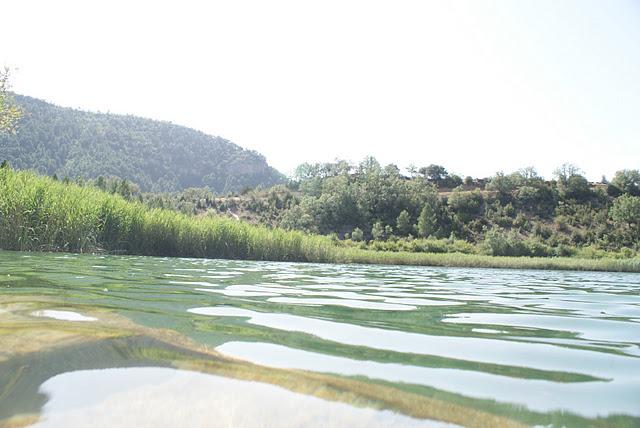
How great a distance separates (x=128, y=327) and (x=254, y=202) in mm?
64250

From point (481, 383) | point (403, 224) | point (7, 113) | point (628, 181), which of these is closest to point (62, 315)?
point (481, 383)

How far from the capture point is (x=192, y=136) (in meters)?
139

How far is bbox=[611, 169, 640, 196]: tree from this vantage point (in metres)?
62.3

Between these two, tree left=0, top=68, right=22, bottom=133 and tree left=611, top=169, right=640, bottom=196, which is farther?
tree left=611, top=169, right=640, bottom=196

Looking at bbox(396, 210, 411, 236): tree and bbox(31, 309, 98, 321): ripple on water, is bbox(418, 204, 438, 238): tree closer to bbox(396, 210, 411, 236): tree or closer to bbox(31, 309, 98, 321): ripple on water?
bbox(396, 210, 411, 236): tree

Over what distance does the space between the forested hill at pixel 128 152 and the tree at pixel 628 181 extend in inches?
3328

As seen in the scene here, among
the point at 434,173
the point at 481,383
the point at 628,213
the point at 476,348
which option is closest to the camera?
the point at 481,383

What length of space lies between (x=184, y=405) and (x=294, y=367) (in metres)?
0.56

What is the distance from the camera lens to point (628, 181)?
208ft

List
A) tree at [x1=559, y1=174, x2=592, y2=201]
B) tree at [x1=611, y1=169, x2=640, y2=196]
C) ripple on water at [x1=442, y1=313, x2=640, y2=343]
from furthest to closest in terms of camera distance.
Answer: tree at [x1=611, y1=169, x2=640, y2=196]
tree at [x1=559, y1=174, x2=592, y2=201]
ripple on water at [x1=442, y1=313, x2=640, y2=343]

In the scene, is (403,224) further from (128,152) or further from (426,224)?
(128,152)

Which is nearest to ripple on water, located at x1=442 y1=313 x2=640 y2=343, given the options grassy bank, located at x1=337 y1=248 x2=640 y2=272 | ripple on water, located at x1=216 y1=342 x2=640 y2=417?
ripple on water, located at x1=216 y1=342 x2=640 y2=417

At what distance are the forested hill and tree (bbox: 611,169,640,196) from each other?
84.5 metres

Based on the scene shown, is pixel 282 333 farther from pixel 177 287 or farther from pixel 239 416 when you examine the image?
pixel 177 287
